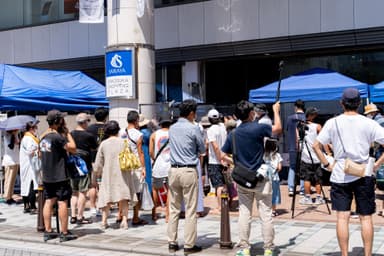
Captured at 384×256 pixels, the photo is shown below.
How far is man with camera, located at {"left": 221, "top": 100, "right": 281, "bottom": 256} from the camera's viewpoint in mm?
6707

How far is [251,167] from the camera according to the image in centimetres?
673

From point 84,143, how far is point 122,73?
3993 mm

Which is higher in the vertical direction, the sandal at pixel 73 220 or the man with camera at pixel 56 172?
the man with camera at pixel 56 172

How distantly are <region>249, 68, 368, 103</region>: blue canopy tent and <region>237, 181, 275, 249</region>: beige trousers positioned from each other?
581 cm

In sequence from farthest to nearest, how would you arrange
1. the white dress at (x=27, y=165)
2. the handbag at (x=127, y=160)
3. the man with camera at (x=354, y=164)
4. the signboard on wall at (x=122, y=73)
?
the signboard on wall at (x=122, y=73) < the white dress at (x=27, y=165) < the handbag at (x=127, y=160) < the man with camera at (x=354, y=164)

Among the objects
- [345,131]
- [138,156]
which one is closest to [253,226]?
[138,156]

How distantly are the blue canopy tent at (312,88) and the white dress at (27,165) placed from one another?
5.41 meters

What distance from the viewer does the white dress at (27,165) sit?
1061 cm

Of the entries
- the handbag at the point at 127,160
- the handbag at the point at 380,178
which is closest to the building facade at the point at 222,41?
the handbag at the point at 380,178

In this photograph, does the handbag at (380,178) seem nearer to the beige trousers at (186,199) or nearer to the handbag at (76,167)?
the beige trousers at (186,199)

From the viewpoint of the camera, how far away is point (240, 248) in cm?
718

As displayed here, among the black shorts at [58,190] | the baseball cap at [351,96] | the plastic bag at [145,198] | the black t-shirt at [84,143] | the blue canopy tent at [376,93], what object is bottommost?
the plastic bag at [145,198]

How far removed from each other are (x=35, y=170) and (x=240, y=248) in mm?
5171

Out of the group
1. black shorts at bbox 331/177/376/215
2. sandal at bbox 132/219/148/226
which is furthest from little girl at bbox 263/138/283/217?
sandal at bbox 132/219/148/226
